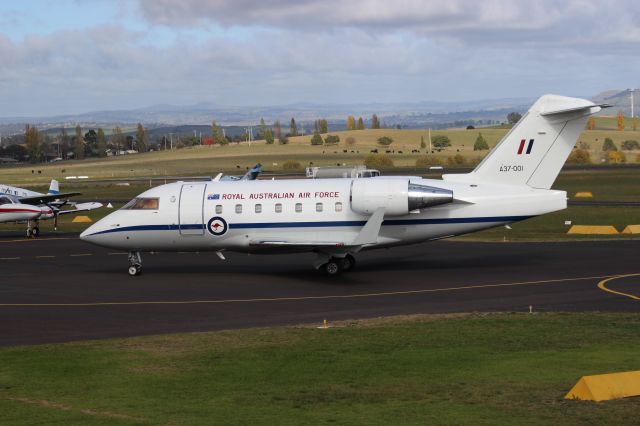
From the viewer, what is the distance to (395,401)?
16.1m

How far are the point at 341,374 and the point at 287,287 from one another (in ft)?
43.4

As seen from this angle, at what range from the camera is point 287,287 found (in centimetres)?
3161

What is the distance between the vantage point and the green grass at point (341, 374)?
1527 cm

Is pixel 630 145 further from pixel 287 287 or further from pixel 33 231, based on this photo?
pixel 287 287

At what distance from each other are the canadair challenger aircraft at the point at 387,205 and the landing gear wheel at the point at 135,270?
5.22 ft

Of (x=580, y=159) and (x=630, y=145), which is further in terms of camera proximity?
(x=630, y=145)

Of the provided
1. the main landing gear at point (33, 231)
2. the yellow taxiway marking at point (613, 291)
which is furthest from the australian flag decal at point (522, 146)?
the main landing gear at point (33, 231)

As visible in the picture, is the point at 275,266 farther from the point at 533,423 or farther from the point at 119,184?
the point at 119,184

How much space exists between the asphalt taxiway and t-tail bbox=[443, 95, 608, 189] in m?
3.39

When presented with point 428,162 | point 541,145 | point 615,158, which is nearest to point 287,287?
point 541,145

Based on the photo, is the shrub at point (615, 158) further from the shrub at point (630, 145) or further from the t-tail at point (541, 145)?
the t-tail at point (541, 145)

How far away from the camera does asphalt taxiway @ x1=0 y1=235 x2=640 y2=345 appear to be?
2591 cm

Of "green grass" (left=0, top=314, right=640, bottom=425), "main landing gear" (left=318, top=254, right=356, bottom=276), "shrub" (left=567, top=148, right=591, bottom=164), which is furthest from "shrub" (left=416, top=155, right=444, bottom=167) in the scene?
"green grass" (left=0, top=314, right=640, bottom=425)

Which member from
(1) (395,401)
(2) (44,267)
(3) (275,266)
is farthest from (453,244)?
(1) (395,401)
